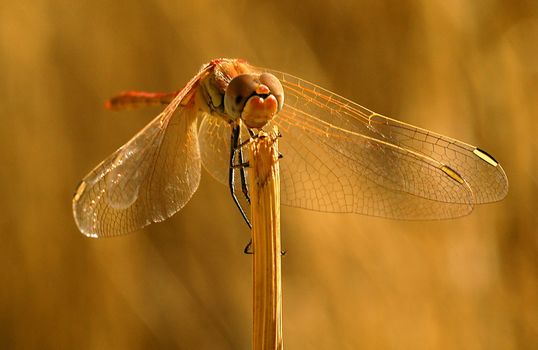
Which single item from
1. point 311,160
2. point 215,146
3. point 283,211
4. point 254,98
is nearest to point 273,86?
point 254,98

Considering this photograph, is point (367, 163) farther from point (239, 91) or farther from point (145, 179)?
point (145, 179)

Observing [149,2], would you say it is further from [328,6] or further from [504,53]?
[504,53]

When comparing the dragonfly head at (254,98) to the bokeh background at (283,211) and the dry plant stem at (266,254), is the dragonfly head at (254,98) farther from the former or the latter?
the bokeh background at (283,211)

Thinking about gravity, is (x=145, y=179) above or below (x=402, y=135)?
below

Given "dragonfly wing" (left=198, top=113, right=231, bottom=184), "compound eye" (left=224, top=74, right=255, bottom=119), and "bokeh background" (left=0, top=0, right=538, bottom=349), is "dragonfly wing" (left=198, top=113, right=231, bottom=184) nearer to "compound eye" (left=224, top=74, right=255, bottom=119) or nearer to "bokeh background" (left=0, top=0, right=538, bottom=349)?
"compound eye" (left=224, top=74, right=255, bottom=119)

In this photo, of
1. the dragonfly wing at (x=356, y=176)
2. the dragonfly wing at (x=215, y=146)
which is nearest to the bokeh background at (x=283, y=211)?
the dragonfly wing at (x=215, y=146)

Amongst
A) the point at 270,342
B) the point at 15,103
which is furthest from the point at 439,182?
the point at 15,103

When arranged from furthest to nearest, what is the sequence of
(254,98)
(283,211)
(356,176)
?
(283,211), (356,176), (254,98)
